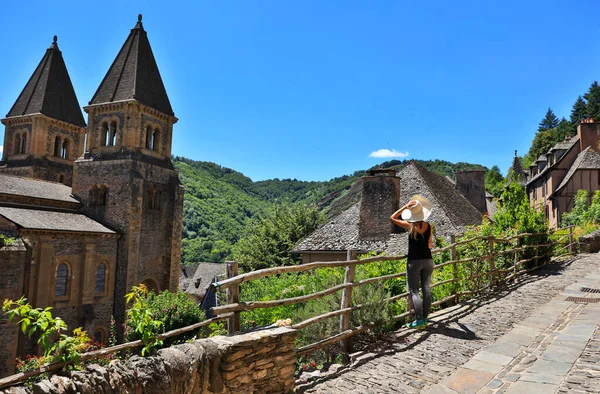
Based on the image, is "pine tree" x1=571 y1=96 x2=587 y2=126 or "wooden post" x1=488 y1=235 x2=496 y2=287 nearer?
"wooden post" x1=488 y1=235 x2=496 y2=287

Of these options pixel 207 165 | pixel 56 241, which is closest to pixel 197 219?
pixel 207 165

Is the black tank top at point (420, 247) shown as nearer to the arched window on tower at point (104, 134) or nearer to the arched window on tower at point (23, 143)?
the arched window on tower at point (104, 134)

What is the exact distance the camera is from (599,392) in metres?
4.31

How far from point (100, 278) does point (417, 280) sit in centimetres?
2622

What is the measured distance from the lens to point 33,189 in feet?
90.5

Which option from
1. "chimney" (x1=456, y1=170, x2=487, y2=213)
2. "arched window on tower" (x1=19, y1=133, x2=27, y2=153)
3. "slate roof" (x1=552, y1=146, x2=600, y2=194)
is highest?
"arched window on tower" (x1=19, y1=133, x2=27, y2=153)

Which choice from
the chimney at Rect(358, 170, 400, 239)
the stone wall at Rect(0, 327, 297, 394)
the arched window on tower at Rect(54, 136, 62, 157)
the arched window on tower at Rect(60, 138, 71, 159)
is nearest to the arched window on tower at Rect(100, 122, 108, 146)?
the arched window on tower at Rect(54, 136, 62, 157)

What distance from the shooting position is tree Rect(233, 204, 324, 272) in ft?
96.9

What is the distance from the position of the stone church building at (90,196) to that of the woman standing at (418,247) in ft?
68.9

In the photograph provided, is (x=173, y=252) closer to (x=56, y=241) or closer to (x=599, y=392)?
(x=56, y=241)

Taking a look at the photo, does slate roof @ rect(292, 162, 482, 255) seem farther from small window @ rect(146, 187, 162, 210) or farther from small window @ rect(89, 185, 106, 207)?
small window @ rect(89, 185, 106, 207)

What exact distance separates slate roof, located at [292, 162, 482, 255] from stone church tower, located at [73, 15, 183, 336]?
15714 millimetres

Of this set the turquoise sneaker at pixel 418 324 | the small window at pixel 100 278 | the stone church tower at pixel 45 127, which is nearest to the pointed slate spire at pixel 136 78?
the stone church tower at pixel 45 127

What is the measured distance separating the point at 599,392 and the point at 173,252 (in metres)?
31.1
